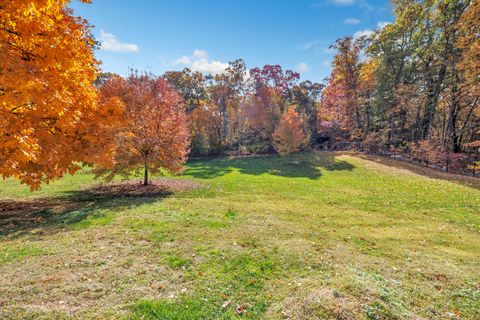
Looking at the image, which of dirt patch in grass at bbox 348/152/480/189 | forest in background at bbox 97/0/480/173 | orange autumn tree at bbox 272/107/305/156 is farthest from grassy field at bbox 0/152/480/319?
orange autumn tree at bbox 272/107/305/156

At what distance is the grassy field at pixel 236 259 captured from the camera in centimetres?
441

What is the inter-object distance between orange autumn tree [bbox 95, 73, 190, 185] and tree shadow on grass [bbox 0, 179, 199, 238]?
1374 millimetres

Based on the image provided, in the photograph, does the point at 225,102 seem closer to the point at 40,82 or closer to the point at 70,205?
the point at 70,205

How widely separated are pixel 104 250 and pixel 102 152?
4322 mm

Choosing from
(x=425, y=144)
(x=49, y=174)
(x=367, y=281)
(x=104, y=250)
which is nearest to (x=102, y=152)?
(x=49, y=174)

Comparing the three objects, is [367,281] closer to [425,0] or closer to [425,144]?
[425,144]

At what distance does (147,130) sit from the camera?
15359mm

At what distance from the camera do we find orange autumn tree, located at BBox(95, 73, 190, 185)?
1496 cm

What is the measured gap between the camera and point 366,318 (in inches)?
160

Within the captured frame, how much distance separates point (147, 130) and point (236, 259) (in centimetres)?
1169

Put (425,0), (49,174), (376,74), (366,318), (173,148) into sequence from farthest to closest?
(376,74) → (425,0) → (173,148) → (49,174) → (366,318)

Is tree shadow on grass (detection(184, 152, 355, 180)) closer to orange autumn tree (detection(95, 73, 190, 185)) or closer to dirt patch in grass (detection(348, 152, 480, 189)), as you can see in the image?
dirt patch in grass (detection(348, 152, 480, 189))

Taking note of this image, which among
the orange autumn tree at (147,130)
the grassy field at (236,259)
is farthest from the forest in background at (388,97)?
the orange autumn tree at (147,130)

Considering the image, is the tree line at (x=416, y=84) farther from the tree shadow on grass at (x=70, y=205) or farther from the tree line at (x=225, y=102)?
the tree shadow on grass at (x=70, y=205)
